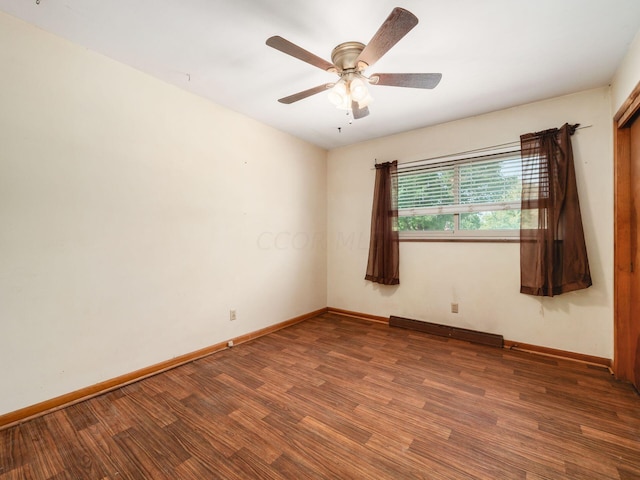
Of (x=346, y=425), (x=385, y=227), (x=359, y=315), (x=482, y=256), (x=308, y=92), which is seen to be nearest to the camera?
(x=346, y=425)

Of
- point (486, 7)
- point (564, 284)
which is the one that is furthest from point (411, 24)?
point (564, 284)

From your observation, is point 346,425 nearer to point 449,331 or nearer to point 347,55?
point 449,331

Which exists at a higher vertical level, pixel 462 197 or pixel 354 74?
pixel 354 74

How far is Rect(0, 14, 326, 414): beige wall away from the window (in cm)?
190

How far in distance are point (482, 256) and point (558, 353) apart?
111 centimetres

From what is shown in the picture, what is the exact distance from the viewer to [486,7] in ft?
5.17

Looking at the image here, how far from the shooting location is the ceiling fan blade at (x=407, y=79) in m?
1.72

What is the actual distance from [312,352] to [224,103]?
2710 millimetres

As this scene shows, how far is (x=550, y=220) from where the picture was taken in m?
2.55

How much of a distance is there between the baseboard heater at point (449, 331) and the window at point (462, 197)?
107cm

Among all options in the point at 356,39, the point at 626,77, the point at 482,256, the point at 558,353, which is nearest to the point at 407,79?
the point at 356,39

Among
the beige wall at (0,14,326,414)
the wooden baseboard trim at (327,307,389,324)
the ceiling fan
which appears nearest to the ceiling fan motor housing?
the ceiling fan

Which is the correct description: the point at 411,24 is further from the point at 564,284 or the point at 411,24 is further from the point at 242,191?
the point at 564,284

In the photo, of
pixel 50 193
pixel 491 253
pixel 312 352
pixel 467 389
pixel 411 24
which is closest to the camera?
pixel 411 24
